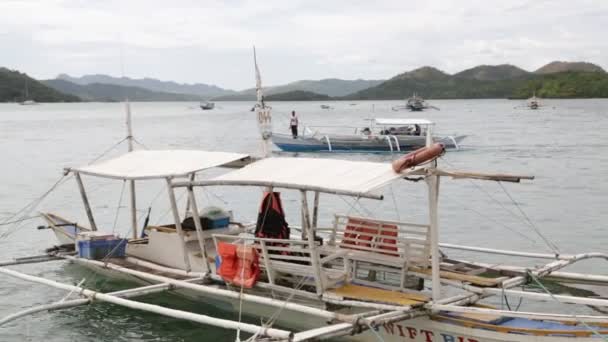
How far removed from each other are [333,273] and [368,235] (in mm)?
864

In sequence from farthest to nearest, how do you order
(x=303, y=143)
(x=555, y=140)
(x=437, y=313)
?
(x=555, y=140)
(x=303, y=143)
(x=437, y=313)

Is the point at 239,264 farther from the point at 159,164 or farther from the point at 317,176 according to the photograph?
the point at 159,164

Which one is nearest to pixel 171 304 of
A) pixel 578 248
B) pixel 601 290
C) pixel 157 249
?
pixel 157 249

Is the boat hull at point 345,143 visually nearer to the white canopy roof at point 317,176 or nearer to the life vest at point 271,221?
the life vest at point 271,221

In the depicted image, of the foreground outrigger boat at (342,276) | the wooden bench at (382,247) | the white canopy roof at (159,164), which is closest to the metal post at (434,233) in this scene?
the foreground outrigger boat at (342,276)

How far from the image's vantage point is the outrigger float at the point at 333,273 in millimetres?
9875

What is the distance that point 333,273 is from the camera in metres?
11.8

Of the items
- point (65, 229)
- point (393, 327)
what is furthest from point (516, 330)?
point (65, 229)

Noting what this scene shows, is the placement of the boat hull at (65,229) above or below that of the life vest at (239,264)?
below

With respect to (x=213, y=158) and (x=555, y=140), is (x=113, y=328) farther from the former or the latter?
(x=555, y=140)

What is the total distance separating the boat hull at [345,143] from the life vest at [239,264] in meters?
34.7

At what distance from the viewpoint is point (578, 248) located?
21172mm

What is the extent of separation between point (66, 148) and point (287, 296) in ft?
190

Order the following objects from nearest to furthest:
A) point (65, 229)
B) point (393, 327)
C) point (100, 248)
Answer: point (393, 327) → point (100, 248) → point (65, 229)
